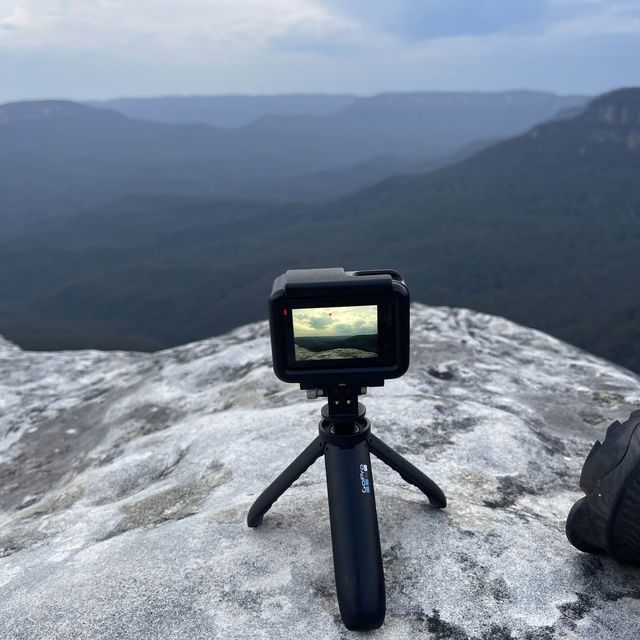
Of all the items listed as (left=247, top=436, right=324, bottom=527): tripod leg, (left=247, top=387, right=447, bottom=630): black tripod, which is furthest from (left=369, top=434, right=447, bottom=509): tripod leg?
(left=247, top=436, right=324, bottom=527): tripod leg

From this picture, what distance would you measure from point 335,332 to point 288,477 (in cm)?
108

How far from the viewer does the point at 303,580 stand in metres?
3.38

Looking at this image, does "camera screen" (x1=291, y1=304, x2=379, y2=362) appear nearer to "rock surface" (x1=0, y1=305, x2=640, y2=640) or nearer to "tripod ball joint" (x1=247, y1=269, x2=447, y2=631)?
"tripod ball joint" (x1=247, y1=269, x2=447, y2=631)

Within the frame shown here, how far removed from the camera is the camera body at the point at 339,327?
121 inches

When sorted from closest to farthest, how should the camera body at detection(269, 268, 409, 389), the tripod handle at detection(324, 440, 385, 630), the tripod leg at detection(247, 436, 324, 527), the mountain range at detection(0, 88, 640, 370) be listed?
1. the tripod handle at detection(324, 440, 385, 630)
2. the camera body at detection(269, 268, 409, 389)
3. the tripod leg at detection(247, 436, 324, 527)
4. the mountain range at detection(0, 88, 640, 370)

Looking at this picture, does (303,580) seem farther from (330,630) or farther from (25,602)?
(25,602)

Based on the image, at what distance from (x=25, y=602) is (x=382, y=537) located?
2337 millimetres

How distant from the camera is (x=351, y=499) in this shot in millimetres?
3191

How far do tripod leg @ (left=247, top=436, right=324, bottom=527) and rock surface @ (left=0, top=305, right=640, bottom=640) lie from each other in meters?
0.23

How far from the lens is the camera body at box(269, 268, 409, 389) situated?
308cm

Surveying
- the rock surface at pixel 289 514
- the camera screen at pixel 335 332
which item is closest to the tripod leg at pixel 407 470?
the rock surface at pixel 289 514

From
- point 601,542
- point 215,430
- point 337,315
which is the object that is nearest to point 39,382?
point 215,430

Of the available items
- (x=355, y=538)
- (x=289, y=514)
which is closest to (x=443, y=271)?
(x=289, y=514)

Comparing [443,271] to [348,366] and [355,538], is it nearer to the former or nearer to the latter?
[348,366]
